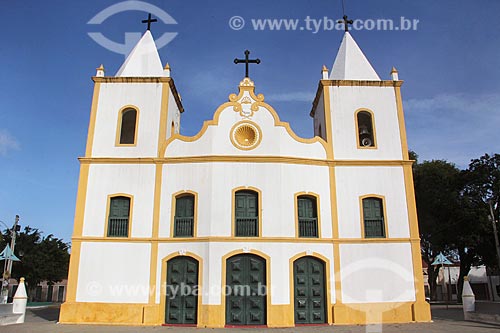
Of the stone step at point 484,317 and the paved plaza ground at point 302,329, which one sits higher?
the stone step at point 484,317

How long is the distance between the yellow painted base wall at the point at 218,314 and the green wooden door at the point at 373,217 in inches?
104

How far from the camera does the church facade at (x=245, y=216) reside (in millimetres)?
15172

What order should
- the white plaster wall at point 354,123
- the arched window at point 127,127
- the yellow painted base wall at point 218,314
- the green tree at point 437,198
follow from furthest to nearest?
the green tree at point 437,198
the arched window at point 127,127
the white plaster wall at point 354,123
the yellow painted base wall at point 218,314

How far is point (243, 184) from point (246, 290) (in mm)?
3884

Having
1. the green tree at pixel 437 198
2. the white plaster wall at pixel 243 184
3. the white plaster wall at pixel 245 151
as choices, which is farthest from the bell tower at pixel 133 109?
the green tree at pixel 437 198

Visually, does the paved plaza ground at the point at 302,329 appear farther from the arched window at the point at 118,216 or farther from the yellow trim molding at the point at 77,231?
the arched window at the point at 118,216

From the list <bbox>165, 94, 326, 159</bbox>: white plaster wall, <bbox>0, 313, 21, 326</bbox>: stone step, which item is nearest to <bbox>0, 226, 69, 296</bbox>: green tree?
<bbox>0, 313, 21, 326</bbox>: stone step

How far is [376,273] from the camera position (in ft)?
51.4

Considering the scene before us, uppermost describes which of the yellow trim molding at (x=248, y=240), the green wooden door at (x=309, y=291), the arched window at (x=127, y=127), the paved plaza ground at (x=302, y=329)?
the arched window at (x=127, y=127)

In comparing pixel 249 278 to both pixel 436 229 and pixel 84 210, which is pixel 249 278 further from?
pixel 436 229

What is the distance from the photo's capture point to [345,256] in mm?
15812

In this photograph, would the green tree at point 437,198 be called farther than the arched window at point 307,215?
Yes

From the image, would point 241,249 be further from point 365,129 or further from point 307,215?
point 365,129

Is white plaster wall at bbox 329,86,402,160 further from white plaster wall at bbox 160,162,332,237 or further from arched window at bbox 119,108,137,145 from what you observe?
arched window at bbox 119,108,137,145
